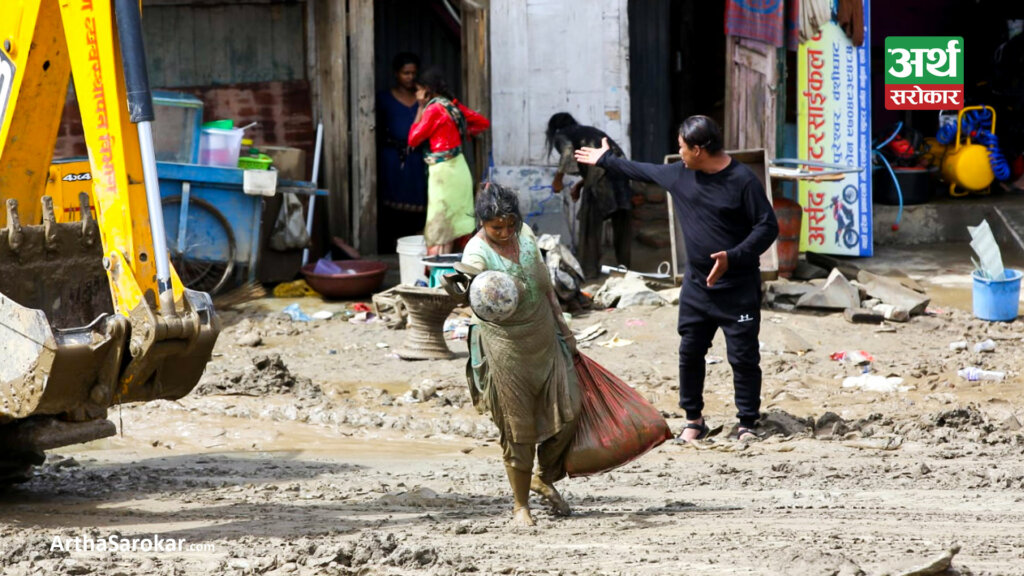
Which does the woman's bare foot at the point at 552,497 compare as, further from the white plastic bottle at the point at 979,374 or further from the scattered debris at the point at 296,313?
the scattered debris at the point at 296,313

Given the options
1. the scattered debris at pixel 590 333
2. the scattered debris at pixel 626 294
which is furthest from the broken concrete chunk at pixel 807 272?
the scattered debris at pixel 590 333

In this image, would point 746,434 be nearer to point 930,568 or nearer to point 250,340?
point 930,568

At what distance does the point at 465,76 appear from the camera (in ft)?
41.2

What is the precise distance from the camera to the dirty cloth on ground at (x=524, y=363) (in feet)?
18.3

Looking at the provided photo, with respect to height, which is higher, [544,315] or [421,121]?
[421,121]

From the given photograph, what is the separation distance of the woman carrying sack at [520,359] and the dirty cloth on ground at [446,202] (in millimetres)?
5560

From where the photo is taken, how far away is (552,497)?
589 centimetres

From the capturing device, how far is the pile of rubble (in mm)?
10414

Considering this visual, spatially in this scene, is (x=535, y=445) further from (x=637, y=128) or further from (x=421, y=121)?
(x=637, y=128)

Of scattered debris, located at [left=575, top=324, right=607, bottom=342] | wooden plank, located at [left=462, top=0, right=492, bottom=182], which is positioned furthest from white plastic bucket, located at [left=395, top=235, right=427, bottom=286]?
scattered debris, located at [left=575, top=324, right=607, bottom=342]

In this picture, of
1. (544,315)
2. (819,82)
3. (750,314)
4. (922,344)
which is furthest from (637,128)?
(544,315)

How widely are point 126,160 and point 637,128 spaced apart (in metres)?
9.08

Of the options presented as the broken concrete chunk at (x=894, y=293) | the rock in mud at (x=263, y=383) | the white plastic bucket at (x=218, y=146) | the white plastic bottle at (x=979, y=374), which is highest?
the white plastic bucket at (x=218, y=146)

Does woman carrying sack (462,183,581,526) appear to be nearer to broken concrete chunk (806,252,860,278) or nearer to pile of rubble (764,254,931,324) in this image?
pile of rubble (764,254,931,324)
